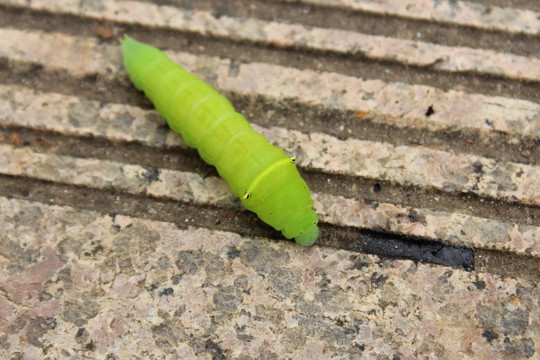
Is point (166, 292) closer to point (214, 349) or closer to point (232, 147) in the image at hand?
point (214, 349)

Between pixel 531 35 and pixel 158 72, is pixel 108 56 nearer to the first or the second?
pixel 158 72

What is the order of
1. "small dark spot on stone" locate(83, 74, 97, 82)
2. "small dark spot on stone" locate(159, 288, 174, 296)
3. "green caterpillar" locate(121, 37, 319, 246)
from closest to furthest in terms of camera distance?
"green caterpillar" locate(121, 37, 319, 246) < "small dark spot on stone" locate(159, 288, 174, 296) < "small dark spot on stone" locate(83, 74, 97, 82)

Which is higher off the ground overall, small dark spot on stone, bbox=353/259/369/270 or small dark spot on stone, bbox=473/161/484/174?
small dark spot on stone, bbox=473/161/484/174

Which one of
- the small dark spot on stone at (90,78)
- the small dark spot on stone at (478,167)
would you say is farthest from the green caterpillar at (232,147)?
the small dark spot on stone at (478,167)

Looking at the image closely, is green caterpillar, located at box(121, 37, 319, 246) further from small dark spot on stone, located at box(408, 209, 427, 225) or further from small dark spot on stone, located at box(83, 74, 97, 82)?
small dark spot on stone, located at box(408, 209, 427, 225)

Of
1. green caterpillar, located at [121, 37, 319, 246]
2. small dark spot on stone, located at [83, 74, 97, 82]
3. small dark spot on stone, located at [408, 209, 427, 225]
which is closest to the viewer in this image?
green caterpillar, located at [121, 37, 319, 246]

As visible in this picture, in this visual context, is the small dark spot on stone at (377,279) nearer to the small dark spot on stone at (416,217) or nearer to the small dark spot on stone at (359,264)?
the small dark spot on stone at (359,264)

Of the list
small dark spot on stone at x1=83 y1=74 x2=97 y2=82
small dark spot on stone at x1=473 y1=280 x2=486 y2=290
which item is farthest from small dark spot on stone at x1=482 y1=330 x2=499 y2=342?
small dark spot on stone at x1=83 y1=74 x2=97 y2=82
